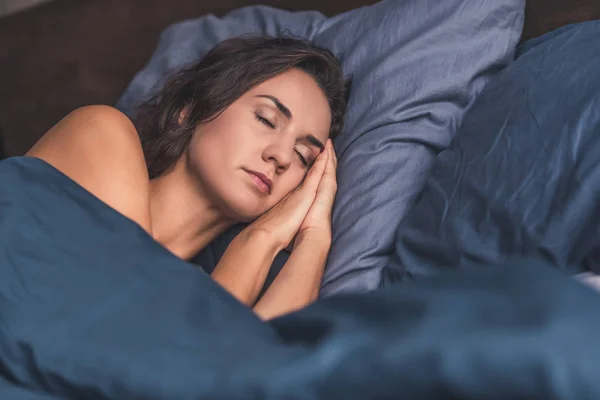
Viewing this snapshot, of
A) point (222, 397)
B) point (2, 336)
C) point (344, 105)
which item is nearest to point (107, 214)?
point (2, 336)

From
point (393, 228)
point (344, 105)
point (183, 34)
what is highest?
point (183, 34)

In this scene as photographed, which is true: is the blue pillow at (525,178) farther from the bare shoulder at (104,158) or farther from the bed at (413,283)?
the bare shoulder at (104,158)

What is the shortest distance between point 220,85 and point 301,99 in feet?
0.52

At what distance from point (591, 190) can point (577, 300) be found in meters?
0.42

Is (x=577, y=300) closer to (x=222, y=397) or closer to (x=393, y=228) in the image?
(x=222, y=397)

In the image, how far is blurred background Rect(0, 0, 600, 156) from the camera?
1672 mm

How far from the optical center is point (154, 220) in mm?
1209

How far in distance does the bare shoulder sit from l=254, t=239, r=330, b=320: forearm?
0.23 m

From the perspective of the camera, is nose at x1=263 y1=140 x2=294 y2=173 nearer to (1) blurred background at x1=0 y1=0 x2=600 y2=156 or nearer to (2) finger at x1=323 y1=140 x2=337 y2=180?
(2) finger at x1=323 y1=140 x2=337 y2=180

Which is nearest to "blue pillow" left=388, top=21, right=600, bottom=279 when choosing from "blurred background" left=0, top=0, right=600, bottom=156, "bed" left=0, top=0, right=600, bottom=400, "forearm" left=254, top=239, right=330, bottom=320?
"bed" left=0, top=0, right=600, bottom=400

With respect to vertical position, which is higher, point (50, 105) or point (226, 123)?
point (226, 123)

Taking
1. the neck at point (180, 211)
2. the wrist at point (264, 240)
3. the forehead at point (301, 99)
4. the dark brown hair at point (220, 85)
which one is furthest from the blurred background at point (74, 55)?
the wrist at point (264, 240)

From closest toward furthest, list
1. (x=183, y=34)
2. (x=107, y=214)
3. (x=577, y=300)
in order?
1. (x=577, y=300)
2. (x=107, y=214)
3. (x=183, y=34)

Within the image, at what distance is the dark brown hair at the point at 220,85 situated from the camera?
122cm
